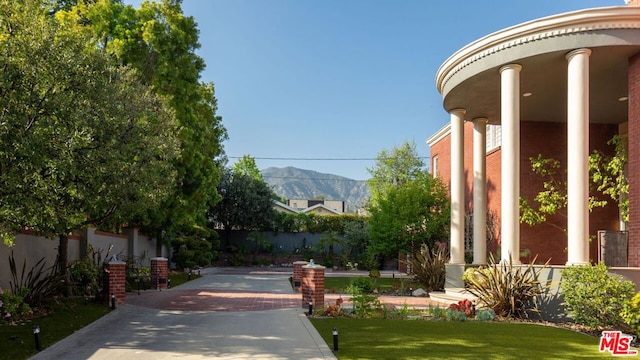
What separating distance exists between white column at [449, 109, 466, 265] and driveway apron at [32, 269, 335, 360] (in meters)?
4.97

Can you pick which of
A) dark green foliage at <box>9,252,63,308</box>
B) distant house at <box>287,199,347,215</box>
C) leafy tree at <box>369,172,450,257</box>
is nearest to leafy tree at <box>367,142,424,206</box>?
leafy tree at <box>369,172,450,257</box>

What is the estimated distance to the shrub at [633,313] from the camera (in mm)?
10094

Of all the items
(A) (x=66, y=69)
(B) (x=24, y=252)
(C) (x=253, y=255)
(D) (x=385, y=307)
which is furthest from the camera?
(C) (x=253, y=255)

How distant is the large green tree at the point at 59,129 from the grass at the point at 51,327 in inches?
72.4

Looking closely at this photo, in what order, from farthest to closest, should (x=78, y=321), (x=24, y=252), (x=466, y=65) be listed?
(x=466, y=65), (x=24, y=252), (x=78, y=321)

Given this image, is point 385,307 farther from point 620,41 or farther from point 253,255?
point 253,255

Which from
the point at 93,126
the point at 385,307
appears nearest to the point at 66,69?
the point at 93,126

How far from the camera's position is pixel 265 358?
8609 mm

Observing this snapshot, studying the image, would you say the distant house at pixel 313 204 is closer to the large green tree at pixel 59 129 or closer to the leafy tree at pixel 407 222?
the leafy tree at pixel 407 222

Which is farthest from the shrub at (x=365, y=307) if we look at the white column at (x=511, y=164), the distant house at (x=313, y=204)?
the distant house at (x=313, y=204)

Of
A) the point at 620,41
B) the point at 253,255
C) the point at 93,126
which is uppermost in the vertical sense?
the point at 620,41

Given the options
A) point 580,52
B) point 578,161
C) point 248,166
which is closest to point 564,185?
point 578,161

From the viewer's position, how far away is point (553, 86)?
1540 cm

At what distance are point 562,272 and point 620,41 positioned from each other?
17.0 feet
